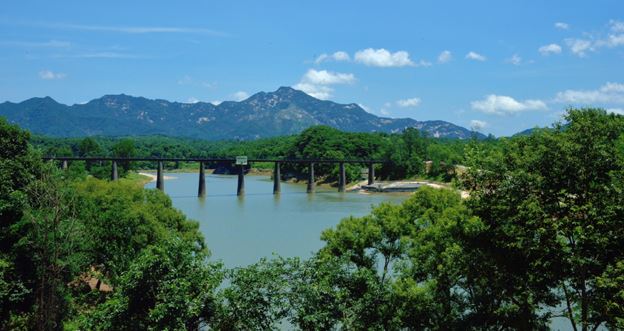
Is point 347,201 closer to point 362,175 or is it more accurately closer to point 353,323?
point 362,175

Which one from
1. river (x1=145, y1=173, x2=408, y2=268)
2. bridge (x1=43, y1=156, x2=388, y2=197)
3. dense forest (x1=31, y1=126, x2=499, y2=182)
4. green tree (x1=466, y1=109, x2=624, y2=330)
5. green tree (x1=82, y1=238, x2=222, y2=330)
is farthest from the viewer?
dense forest (x1=31, y1=126, x2=499, y2=182)

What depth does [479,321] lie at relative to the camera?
55.5ft

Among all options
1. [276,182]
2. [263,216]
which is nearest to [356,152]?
[276,182]

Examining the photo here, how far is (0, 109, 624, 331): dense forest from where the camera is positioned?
1380 cm

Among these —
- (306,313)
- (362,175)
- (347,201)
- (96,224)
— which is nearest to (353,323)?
(306,313)

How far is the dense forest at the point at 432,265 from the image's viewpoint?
13805mm

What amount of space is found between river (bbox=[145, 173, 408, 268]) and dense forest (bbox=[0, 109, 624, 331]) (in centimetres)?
718

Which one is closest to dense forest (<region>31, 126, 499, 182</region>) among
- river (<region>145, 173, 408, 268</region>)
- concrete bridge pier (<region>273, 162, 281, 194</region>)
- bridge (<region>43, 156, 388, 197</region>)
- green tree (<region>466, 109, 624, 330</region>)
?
bridge (<region>43, 156, 388, 197</region>)

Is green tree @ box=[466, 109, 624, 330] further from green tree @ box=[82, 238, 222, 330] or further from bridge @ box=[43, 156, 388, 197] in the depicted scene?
bridge @ box=[43, 156, 388, 197]

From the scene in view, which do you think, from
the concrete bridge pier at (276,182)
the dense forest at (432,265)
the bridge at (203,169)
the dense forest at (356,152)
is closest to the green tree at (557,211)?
the dense forest at (432,265)

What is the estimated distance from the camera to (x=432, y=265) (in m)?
18.9

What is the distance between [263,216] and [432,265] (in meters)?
51.0

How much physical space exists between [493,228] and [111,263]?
17340 mm

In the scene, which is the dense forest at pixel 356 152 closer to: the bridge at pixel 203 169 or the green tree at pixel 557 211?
the bridge at pixel 203 169
